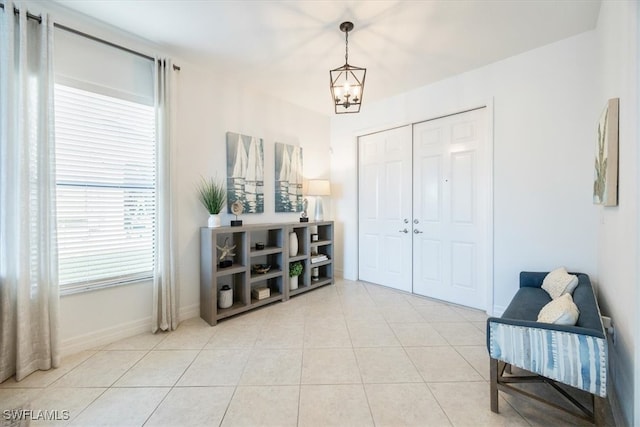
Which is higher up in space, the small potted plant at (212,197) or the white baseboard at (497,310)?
the small potted plant at (212,197)

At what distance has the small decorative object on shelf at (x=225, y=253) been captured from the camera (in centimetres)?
294

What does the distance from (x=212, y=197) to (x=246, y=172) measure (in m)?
A: 0.67

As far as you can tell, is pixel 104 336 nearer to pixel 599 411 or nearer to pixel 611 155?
pixel 599 411

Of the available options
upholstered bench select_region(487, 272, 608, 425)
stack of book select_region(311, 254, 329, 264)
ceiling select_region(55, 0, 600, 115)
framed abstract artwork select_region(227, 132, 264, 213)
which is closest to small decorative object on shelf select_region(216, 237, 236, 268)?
framed abstract artwork select_region(227, 132, 264, 213)

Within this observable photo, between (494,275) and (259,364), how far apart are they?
264 cm

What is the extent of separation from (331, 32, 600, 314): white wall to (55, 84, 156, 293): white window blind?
3570 mm

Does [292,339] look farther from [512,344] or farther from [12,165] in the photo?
[12,165]

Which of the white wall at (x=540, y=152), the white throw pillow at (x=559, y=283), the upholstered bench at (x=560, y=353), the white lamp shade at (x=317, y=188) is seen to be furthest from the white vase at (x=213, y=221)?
the white throw pillow at (x=559, y=283)

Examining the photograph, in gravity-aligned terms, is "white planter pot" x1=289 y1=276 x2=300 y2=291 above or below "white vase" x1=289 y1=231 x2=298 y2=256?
below

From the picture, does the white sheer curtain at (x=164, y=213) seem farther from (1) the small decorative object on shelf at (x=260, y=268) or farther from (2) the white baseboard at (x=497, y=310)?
(2) the white baseboard at (x=497, y=310)

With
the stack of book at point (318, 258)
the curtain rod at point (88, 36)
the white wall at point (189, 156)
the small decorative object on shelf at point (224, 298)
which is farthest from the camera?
the stack of book at point (318, 258)

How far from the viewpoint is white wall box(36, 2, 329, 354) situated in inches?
88.5

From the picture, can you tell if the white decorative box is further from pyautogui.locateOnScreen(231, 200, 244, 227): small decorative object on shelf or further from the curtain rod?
the curtain rod

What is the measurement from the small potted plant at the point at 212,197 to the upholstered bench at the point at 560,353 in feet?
8.63
